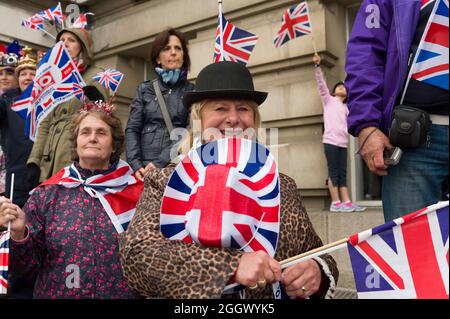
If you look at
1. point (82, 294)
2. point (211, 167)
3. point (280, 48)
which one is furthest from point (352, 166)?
point (211, 167)

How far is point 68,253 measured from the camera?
2.26 m

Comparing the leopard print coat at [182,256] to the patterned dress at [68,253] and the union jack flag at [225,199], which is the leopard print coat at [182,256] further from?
the patterned dress at [68,253]

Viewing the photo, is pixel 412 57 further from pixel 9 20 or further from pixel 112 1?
pixel 9 20

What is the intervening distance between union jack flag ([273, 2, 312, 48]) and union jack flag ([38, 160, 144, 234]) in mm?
2793

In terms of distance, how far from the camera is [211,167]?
1.44m

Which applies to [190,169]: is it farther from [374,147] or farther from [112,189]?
[112,189]

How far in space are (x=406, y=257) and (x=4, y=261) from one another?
1.56 metres

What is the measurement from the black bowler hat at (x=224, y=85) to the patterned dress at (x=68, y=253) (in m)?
0.89

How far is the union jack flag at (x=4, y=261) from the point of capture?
6.01 feet

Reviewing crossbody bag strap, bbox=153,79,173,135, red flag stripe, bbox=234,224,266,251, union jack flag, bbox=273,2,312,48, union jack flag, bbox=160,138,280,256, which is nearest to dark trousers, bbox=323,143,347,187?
union jack flag, bbox=273,2,312,48

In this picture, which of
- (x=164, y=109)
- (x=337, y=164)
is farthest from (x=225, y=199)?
(x=337, y=164)

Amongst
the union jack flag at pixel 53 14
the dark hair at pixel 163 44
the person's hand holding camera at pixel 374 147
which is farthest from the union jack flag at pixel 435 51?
the union jack flag at pixel 53 14

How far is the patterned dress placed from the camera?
7.35 ft

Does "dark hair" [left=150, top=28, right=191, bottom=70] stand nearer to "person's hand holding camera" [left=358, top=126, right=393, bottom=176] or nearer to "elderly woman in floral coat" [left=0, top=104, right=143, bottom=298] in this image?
"elderly woman in floral coat" [left=0, top=104, right=143, bottom=298]
